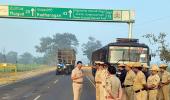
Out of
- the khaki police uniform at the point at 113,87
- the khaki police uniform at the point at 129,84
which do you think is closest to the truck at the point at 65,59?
the khaki police uniform at the point at 129,84

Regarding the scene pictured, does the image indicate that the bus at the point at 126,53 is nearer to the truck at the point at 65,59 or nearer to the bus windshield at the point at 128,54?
the bus windshield at the point at 128,54

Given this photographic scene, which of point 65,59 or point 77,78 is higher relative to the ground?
point 65,59

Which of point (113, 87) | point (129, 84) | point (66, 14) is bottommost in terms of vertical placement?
point (129, 84)

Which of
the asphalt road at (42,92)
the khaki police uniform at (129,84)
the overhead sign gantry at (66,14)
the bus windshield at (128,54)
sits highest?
the overhead sign gantry at (66,14)

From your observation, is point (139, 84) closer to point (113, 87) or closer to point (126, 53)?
point (113, 87)

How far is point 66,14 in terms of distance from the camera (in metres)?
51.3

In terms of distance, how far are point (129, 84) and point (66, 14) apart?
119ft

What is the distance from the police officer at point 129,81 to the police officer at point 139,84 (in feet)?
1.60

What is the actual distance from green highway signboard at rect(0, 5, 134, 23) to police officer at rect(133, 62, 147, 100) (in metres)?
35.5

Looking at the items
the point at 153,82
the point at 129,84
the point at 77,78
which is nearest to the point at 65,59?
the point at 77,78

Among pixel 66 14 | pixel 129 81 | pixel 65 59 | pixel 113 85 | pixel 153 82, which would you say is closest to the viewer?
pixel 113 85

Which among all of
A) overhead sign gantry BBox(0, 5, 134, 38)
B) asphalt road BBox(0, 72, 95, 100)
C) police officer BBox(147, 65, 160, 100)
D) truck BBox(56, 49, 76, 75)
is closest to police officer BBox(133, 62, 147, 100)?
police officer BBox(147, 65, 160, 100)

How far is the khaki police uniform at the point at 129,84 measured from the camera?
595 inches

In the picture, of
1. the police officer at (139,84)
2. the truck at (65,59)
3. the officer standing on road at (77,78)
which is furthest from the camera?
the truck at (65,59)
